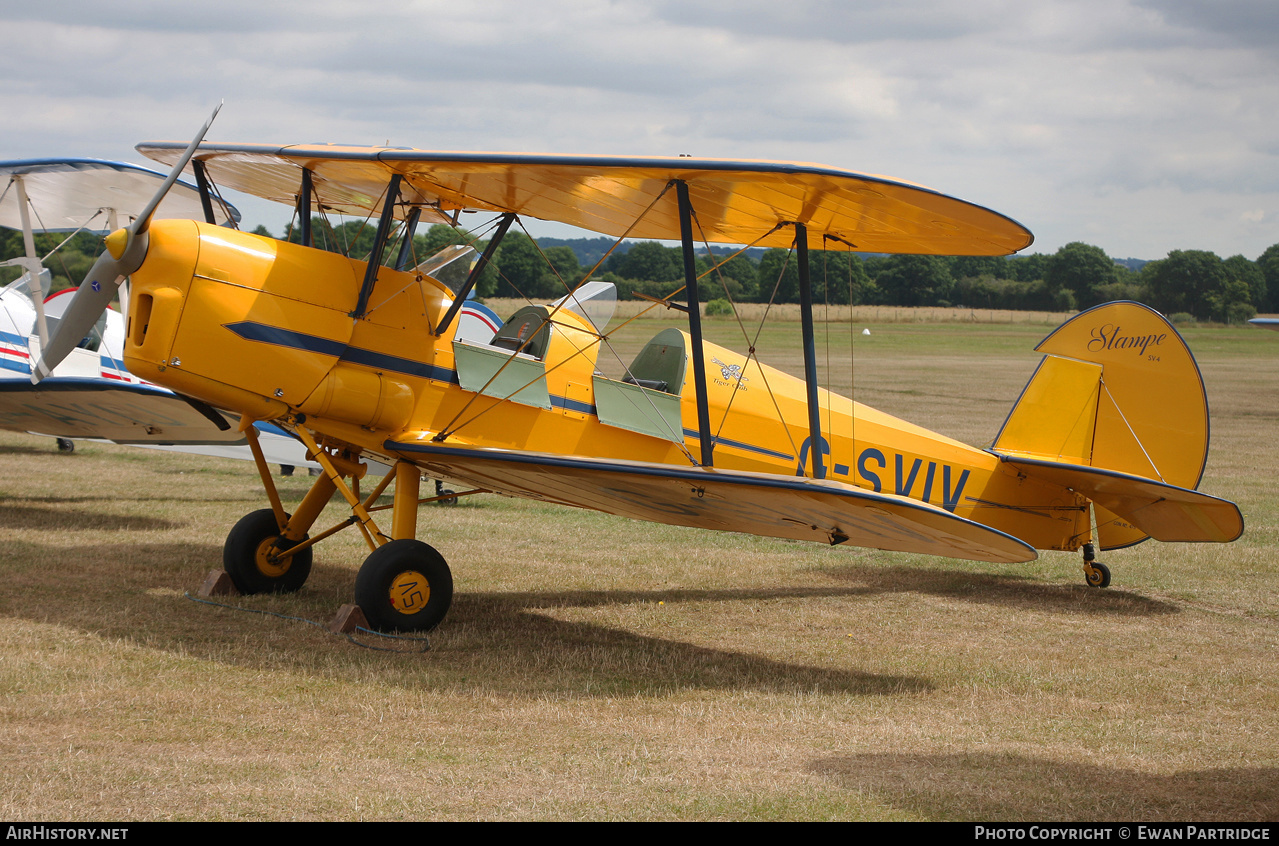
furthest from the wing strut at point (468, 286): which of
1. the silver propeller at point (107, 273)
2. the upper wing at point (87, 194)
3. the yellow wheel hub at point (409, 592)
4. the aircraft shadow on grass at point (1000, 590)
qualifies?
the aircraft shadow on grass at point (1000, 590)

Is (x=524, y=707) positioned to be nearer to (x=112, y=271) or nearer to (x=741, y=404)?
(x=741, y=404)

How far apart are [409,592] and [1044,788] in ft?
11.5

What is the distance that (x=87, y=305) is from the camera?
6.30 meters

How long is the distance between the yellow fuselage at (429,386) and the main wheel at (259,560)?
1241 mm

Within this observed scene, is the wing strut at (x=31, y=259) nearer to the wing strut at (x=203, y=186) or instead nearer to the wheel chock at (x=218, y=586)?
the wing strut at (x=203, y=186)

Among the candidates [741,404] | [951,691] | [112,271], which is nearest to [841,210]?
[741,404]

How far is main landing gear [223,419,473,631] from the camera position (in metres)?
6.05

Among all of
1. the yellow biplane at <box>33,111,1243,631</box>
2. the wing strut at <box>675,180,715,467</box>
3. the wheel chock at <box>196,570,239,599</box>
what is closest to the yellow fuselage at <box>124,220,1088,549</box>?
the yellow biplane at <box>33,111,1243,631</box>

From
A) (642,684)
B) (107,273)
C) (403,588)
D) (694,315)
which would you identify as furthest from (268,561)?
(694,315)

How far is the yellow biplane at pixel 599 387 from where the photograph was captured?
224 inches

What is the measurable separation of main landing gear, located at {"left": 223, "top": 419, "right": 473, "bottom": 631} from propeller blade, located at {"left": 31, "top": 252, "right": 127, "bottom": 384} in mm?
1099

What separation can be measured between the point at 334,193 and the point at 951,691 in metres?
5.12

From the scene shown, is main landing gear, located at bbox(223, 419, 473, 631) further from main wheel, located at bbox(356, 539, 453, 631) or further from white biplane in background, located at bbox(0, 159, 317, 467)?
white biplane in background, located at bbox(0, 159, 317, 467)

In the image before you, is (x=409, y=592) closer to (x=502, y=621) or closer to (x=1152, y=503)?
(x=502, y=621)
